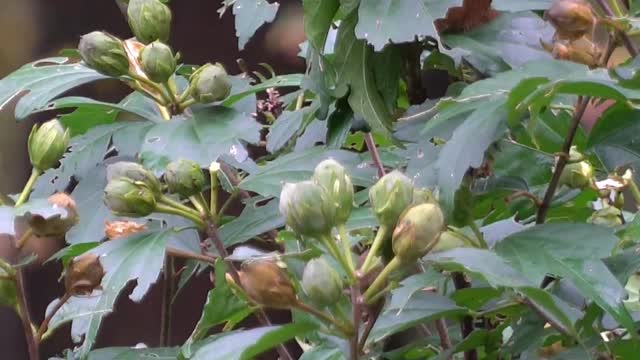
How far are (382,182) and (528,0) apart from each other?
0.25 m

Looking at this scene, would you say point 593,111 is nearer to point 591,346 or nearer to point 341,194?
point 591,346

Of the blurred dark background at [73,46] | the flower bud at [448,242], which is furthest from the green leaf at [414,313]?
the blurred dark background at [73,46]

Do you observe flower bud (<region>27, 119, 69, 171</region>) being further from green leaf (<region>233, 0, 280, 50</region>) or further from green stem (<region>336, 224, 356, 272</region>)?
green stem (<region>336, 224, 356, 272</region>)

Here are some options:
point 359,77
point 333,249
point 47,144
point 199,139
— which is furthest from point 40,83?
point 333,249

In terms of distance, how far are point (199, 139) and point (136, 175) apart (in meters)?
0.08

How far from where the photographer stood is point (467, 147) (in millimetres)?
756

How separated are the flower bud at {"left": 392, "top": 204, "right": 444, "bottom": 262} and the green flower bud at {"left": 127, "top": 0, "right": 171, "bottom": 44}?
1.19 ft

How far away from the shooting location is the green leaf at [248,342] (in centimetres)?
71

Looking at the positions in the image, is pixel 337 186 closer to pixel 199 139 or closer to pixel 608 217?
pixel 199 139

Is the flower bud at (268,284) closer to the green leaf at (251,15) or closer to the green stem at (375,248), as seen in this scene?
the green stem at (375,248)

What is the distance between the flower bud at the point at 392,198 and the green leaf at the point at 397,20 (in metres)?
0.15

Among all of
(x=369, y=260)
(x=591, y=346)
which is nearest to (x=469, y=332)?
(x=591, y=346)

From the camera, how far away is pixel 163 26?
93 cm

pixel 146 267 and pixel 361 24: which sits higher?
pixel 361 24
